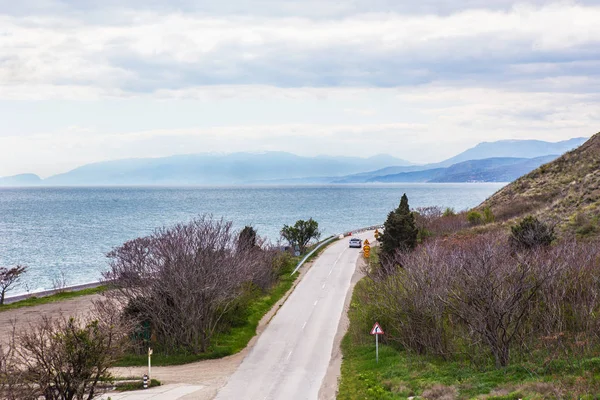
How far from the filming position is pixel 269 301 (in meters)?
45.4

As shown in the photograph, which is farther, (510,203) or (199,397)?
(510,203)

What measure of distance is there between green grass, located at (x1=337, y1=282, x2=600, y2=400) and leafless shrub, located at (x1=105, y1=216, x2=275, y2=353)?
880 centimetres

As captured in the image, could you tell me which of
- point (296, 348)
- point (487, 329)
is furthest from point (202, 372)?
point (487, 329)

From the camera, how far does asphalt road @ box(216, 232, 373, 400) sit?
85.5 ft

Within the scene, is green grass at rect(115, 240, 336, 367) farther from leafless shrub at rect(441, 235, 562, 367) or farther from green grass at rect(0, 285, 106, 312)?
green grass at rect(0, 285, 106, 312)

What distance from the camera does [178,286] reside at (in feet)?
109

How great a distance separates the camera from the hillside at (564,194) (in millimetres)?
47719

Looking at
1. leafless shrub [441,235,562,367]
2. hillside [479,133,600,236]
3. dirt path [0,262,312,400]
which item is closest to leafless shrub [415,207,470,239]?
hillside [479,133,600,236]

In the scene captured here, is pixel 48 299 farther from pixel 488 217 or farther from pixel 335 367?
pixel 488 217

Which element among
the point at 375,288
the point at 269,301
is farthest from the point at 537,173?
the point at 375,288

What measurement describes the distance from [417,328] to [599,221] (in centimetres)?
2456

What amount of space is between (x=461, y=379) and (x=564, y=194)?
1912 inches

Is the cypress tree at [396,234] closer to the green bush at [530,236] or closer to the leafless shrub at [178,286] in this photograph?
the green bush at [530,236]

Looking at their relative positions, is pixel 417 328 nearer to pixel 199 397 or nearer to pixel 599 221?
pixel 199 397
